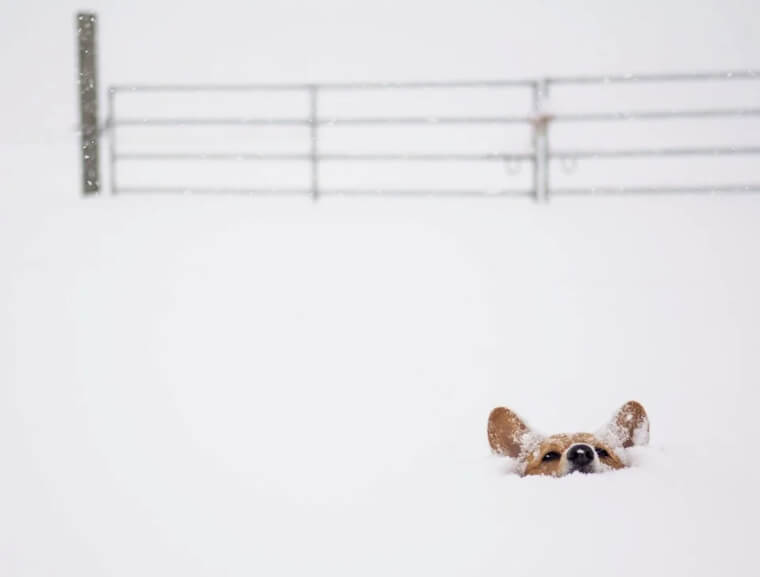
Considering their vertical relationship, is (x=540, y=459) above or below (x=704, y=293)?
below

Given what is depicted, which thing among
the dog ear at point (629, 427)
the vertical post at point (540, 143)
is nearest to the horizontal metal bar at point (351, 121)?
the vertical post at point (540, 143)

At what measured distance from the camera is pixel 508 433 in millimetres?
2031

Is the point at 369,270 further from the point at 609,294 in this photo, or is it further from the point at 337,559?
the point at 337,559

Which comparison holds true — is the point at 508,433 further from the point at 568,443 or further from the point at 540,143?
the point at 540,143

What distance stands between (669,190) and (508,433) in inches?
180

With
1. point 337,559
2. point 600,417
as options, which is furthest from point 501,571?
point 600,417

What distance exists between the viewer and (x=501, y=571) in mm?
1571

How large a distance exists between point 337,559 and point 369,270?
2.79 metres

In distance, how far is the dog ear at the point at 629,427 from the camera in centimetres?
203

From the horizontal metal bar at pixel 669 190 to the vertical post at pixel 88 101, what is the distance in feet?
12.0

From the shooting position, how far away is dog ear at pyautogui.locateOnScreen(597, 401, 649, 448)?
6.67 feet

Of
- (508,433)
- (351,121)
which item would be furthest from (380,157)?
(508,433)

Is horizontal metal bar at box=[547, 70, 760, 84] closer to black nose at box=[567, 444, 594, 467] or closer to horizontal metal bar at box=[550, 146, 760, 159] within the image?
horizontal metal bar at box=[550, 146, 760, 159]

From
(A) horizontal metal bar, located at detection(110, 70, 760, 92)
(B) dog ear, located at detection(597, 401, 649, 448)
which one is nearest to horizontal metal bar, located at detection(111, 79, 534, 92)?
(A) horizontal metal bar, located at detection(110, 70, 760, 92)
